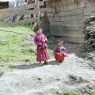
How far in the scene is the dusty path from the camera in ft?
36.1

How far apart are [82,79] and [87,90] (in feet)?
2.02

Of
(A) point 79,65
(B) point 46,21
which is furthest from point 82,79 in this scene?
(B) point 46,21

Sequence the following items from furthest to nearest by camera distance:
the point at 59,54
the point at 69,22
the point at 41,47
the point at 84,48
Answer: the point at 69,22 → the point at 84,48 → the point at 41,47 → the point at 59,54

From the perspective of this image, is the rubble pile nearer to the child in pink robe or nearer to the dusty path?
the dusty path

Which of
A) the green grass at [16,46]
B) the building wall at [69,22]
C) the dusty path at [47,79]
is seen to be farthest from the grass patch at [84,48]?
the green grass at [16,46]

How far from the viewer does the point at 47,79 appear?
1173 cm

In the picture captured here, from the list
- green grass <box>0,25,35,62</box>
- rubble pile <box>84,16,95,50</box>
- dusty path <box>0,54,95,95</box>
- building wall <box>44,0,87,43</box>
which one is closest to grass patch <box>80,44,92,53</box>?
rubble pile <box>84,16,95,50</box>

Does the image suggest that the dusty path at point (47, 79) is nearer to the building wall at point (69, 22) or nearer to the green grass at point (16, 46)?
the green grass at point (16, 46)

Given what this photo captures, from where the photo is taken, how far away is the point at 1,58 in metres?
14.3

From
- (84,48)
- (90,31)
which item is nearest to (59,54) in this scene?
(90,31)

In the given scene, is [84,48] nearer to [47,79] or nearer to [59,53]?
[59,53]

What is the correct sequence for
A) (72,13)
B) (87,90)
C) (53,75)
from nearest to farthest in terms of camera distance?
(87,90)
(53,75)
(72,13)

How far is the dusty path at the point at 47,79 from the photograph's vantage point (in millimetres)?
11016

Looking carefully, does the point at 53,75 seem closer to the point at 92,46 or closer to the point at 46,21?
the point at 92,46
